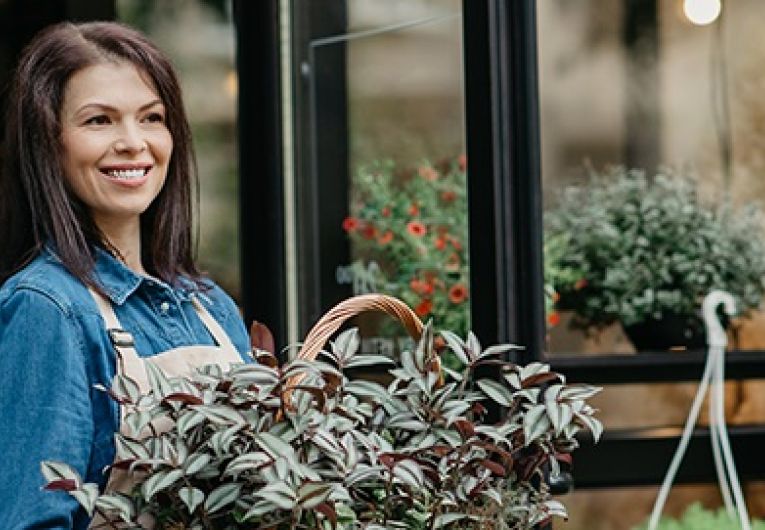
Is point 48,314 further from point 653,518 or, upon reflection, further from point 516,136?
point 653,518

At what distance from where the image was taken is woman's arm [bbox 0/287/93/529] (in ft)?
5.60

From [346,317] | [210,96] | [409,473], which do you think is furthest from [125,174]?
[210,96]

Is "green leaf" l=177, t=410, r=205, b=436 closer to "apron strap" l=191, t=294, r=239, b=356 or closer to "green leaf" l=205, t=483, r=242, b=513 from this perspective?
"green leaf" l=205, t=483, r=242, b=513

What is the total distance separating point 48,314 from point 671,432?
274cm

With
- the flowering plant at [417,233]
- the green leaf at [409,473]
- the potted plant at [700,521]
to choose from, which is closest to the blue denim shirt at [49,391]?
the green leaf at [409,473]

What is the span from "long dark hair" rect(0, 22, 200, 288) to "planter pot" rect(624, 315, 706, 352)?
2547 millimetres

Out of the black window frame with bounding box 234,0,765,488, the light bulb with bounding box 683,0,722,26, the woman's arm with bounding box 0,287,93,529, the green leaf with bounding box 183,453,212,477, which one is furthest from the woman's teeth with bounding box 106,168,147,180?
the light bulb with bounding box 683,0,722,26

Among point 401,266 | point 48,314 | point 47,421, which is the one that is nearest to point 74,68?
point 48,314

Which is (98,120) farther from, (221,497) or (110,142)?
(221,497)

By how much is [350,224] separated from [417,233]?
0.24 m

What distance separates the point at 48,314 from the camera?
176cm

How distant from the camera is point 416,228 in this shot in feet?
13.7

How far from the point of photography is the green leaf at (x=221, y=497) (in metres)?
1.59

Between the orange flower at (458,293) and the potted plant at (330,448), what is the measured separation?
195cm
